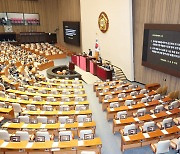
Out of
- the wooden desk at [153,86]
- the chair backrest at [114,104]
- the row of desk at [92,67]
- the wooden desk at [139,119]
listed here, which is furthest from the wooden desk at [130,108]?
the row of desk at [92,67]

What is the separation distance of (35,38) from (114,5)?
18.1 m

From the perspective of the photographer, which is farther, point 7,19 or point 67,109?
point 7,19

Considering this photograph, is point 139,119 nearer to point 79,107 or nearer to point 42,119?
point 79,107

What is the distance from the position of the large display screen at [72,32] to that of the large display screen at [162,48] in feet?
42.2

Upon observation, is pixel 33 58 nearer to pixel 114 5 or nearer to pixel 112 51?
pixel 112 51

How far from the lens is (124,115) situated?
Result: 28.0 feet

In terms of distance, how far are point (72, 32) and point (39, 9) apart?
9171 millimetres

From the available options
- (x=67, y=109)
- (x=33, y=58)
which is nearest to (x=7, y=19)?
(x=33, y=58)

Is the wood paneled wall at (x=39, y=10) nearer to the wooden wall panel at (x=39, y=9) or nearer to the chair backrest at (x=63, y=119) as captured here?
the wooden wall panel at (x=39, y=9)

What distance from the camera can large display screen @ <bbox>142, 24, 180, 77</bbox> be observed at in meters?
12.0

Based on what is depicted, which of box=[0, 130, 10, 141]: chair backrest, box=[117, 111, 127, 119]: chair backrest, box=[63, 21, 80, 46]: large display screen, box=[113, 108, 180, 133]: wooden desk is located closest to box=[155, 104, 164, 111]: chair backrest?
box=[113, 108, 180, 133]: wooden desk

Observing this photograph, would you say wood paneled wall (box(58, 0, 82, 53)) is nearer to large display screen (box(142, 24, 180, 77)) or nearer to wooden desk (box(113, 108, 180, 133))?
large display screen (box(142, 24, 180, 77))

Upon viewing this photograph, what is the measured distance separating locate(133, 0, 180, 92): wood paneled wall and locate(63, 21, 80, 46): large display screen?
449 inches

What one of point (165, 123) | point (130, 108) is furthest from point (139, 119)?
point (130, 108)
